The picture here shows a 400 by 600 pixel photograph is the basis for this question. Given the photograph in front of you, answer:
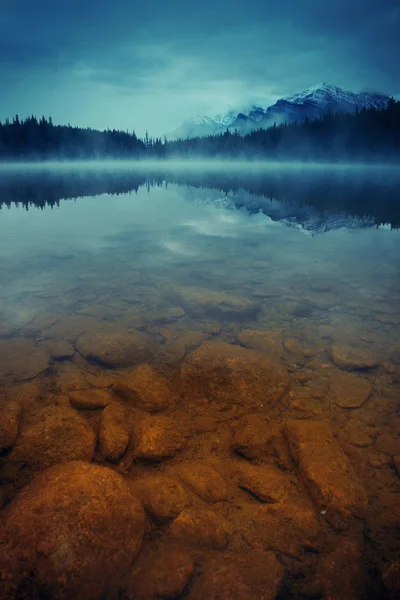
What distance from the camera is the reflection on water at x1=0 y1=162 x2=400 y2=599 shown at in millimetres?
2957

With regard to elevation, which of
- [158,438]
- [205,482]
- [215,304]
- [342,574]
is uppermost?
[215,304]

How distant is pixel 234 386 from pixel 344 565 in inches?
94.6

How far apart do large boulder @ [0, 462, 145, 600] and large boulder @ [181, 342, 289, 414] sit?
192 cm

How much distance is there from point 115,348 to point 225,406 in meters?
2.22

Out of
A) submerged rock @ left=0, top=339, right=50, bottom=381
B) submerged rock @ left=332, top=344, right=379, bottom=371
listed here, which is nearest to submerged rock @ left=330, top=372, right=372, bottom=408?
submerged rock @ left=332, top=344, right=379, bottom=371

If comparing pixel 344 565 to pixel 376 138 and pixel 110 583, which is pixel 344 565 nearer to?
pixel 110 583

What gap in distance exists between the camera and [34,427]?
12.7 feet

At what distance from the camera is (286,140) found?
140750mm

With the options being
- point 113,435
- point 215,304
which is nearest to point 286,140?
point 215,304

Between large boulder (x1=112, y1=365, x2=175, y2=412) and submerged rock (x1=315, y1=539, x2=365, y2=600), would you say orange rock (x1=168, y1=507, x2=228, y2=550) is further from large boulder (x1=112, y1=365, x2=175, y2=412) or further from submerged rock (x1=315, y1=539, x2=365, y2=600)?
large boulder (x1=112, y1=365, x2=175, y2=412)

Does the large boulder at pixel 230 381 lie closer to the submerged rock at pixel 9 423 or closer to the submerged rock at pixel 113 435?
the submerged rock at pixel 113 435

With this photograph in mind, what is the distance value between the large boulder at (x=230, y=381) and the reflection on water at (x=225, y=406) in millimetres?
23

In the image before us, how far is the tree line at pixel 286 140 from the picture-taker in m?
103

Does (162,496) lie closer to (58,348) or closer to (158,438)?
(158,438)
